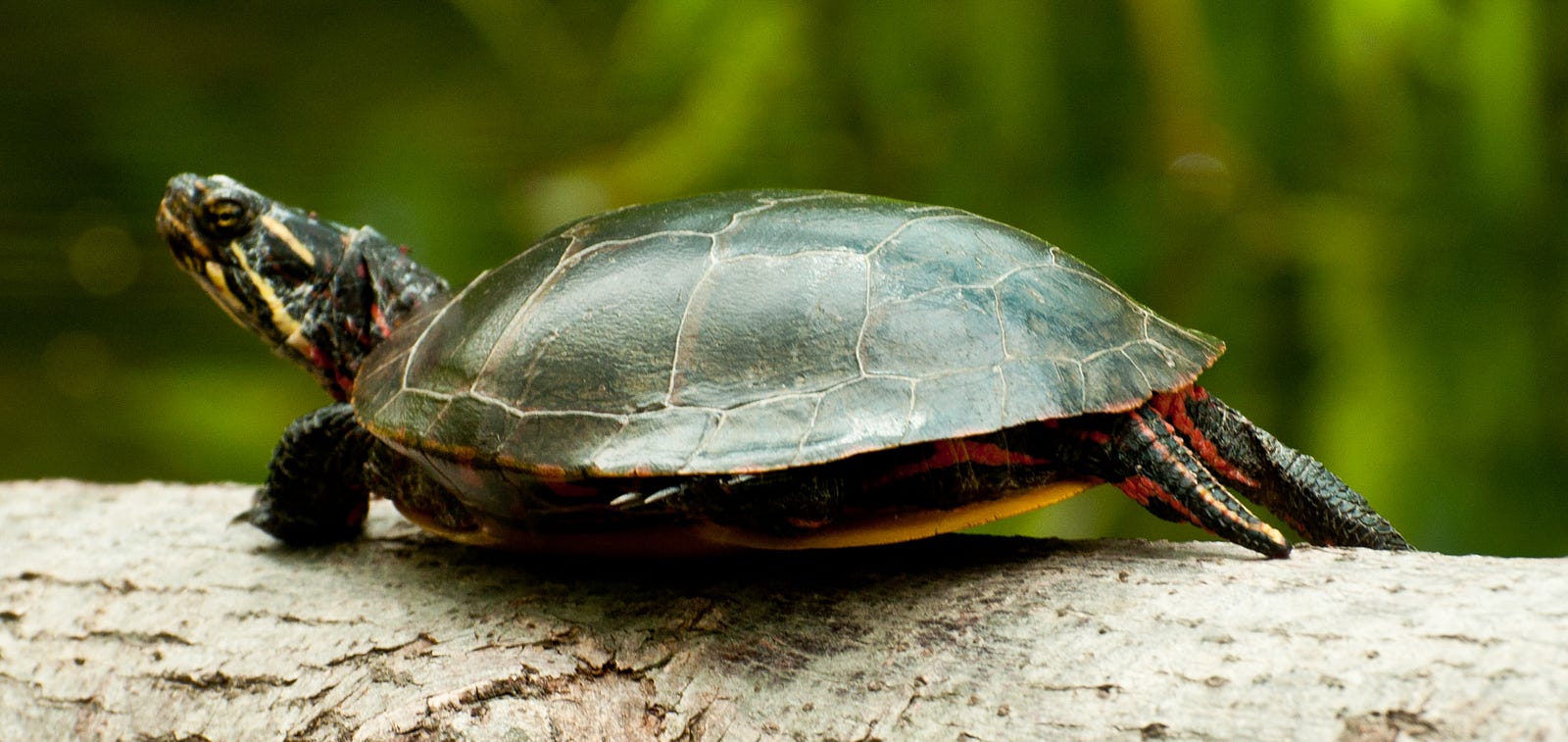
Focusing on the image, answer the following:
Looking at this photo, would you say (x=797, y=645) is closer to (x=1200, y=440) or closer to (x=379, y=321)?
(x=1200, y=440)

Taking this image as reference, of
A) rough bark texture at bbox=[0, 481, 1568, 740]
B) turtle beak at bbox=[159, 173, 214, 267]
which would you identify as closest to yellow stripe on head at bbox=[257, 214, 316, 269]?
turtle beak at bbox=[159, 173, 214, 267]

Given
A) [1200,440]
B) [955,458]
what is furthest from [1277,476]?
[955,458]

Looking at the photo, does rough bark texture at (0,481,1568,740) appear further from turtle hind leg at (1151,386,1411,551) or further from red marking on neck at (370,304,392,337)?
red marking on neck at (370,304,392,337)

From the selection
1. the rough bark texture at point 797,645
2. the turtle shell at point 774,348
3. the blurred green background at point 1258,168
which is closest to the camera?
the rough bark texture at point 797,645

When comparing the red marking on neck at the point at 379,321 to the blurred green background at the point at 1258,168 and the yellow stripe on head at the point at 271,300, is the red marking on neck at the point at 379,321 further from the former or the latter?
the blurred green background at the point at 1258,168

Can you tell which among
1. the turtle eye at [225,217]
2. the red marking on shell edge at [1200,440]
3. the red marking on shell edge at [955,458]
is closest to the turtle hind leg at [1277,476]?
the red marking on shell edge at [1200,440]

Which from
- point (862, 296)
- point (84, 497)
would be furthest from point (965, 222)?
point (84, 497)
